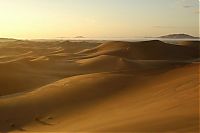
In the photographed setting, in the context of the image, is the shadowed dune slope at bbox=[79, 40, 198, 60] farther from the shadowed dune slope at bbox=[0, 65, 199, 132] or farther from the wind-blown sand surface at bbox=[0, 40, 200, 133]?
the shadowed dune slope at bbox=[0, 65, 199, 132]

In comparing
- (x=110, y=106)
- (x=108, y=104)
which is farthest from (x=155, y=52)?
(x=110, y=106)

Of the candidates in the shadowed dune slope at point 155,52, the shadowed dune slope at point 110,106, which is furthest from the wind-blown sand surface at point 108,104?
the shadowed dune slope at point 155,52

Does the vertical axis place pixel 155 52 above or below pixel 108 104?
above

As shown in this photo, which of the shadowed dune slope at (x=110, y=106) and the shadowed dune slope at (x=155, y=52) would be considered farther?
the shadowed dune slope at (x=155, y=52)

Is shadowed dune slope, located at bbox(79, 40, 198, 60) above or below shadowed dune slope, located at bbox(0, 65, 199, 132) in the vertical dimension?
above

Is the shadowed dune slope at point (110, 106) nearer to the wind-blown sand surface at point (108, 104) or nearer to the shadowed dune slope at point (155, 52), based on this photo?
the wind-blown sand surface at point (108, 104)

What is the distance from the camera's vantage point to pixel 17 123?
11508 mm

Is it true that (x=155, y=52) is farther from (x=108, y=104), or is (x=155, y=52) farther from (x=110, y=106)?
(x=110, y=106)

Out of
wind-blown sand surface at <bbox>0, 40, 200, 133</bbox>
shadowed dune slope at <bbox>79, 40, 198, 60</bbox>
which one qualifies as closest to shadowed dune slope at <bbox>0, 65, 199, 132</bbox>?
wind-blown sand surface at <bbox>0, 40, 200, 133</bbox>

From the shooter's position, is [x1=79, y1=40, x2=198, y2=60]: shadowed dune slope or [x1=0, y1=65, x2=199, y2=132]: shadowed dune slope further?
[x1=79, y1=40, x2=198, y2=60]: shadowed dune slope

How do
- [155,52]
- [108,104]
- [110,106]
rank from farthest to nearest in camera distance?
[155,52] < [108,104] < [110,106]

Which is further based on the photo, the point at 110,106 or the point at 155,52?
the point at 155,52

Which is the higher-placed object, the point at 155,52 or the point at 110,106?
the point at 155,52

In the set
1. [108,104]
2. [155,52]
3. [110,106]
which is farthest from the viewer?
[155,52]
